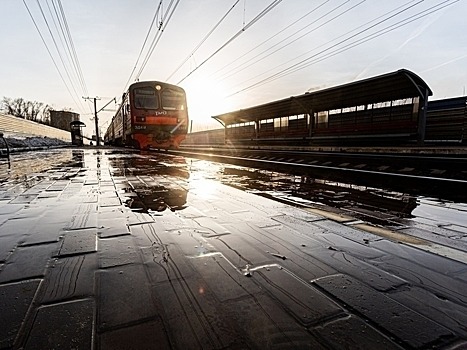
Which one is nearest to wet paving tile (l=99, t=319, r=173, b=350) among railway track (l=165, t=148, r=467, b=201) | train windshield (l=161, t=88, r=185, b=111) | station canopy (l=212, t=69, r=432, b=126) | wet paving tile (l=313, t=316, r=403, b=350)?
wet paving tile (l=313, t=316, r=403, b=350)

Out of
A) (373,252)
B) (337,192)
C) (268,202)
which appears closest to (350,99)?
(337,192)

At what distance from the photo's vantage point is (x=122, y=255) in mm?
1792

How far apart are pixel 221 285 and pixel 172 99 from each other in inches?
614

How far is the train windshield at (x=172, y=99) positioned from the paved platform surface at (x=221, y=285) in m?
13.8

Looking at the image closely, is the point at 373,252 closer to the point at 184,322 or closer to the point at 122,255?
the point at 184,322

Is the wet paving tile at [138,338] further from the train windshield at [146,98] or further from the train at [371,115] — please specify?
the train windshield at [146,98]

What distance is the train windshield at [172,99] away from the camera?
1559 centimetres

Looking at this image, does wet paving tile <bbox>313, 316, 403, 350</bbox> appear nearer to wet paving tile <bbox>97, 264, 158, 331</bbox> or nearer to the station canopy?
wet paving tile <bbox>97, 264, 158, 331</bbox>

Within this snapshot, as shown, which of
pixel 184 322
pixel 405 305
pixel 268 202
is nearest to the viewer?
pixel 184 322

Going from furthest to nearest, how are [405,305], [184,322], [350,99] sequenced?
[350,99]
[405,305]
[184,322]

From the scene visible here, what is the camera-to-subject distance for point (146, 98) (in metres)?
15.1

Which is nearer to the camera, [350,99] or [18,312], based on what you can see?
[18,312]

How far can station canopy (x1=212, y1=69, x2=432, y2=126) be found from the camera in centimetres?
1223

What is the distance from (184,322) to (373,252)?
1.39 m
